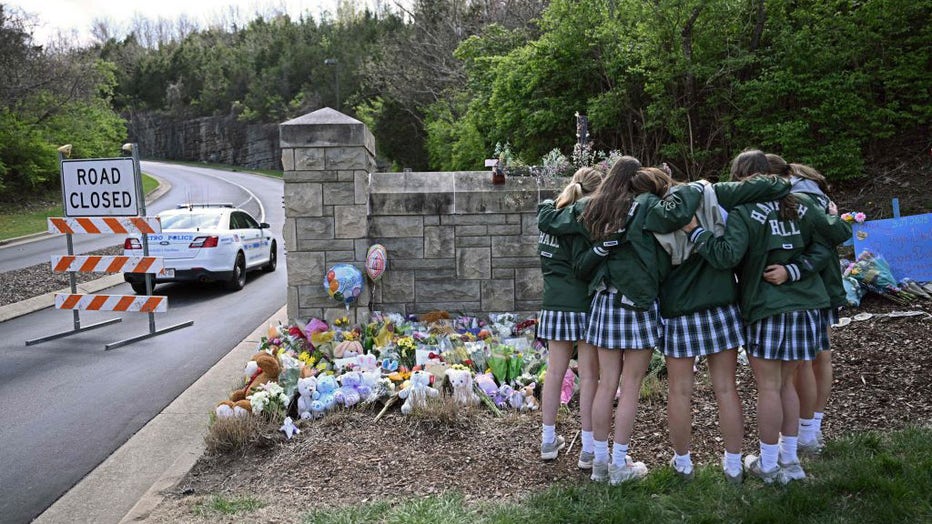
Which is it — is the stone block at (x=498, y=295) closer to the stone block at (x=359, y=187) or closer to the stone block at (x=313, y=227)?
the stone block at (x=359, y=187)

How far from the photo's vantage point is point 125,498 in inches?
161

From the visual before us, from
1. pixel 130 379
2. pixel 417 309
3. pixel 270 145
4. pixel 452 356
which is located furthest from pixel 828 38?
pixel 270 145

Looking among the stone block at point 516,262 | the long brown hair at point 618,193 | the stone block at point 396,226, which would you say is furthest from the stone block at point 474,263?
the long brown hair at point 618,193

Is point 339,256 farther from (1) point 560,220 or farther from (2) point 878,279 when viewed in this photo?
(2) point 878,279

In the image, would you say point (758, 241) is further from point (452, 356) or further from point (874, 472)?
point (452, 356)

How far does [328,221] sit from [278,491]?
331cm

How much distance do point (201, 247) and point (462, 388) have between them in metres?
7.18

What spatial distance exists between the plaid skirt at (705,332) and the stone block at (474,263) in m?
3.58

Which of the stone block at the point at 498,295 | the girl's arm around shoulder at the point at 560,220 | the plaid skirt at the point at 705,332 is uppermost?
the girl's arm around shoulder at the point at 560,220

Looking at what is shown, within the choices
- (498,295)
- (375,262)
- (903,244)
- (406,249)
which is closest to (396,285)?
(406,249)

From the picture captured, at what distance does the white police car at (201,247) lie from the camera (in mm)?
10711

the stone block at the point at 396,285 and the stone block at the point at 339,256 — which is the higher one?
the stone block at the point at 339,256

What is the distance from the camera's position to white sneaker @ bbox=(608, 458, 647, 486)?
3594 millimetres

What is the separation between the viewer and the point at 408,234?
6.98 meters
